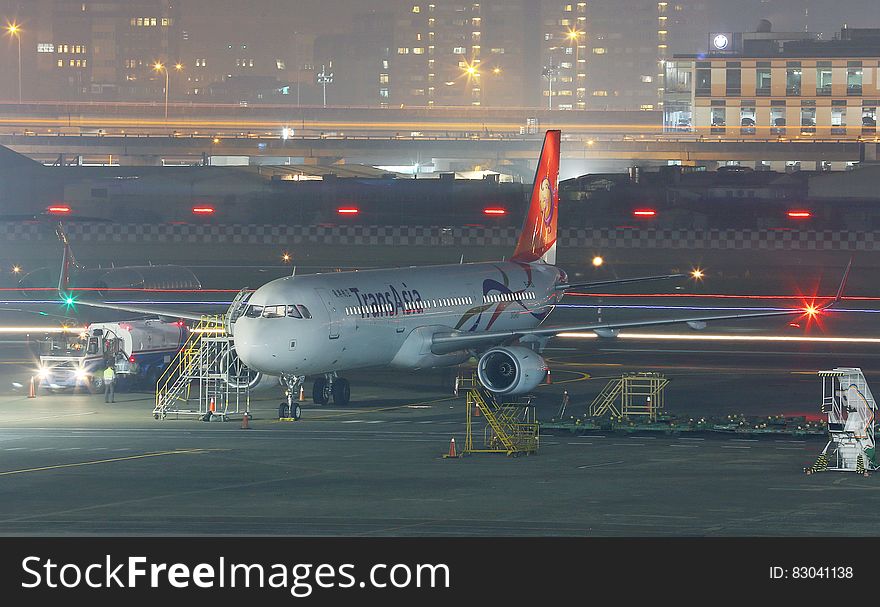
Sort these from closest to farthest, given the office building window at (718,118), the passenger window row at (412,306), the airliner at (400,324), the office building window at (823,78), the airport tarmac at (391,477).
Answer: the airport tarmac at (391,477) → the airliner at (400,324) → the passenger window row at (412,306) → the office building window at (823,78) → the office building window at (718,118)

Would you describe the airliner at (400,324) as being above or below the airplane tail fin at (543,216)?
below

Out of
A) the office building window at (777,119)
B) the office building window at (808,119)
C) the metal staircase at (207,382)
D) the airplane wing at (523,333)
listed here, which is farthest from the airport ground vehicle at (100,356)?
the office building window at (808,119)

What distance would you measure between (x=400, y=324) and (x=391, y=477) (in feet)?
49.7

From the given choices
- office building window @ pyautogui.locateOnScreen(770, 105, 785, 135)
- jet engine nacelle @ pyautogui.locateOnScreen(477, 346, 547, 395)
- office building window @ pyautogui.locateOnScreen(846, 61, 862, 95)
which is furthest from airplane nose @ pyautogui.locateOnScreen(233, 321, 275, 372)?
office building window @ pyautogui.locateOnScreen(846, 61, 862, 95)

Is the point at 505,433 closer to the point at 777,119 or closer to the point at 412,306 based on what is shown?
the point at 412,306

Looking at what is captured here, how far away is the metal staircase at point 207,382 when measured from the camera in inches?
1786

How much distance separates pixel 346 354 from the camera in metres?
45.5

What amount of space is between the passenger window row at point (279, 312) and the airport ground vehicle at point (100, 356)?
33.9ft

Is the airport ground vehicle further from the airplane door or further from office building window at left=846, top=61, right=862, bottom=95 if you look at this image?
office building window at left=846, top=61, right=862, bottom=95

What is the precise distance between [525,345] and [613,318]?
18721 mm

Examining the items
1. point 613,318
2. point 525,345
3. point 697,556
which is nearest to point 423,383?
point 525,345

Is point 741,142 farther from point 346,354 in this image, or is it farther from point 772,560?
point 772,560

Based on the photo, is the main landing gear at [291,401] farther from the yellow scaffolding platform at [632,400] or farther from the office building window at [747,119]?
the office building window at [747,119]

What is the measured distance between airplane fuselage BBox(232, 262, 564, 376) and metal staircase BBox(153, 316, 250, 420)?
2332 millimetres
